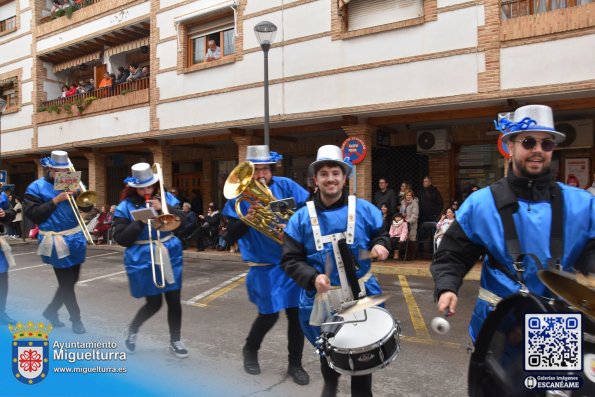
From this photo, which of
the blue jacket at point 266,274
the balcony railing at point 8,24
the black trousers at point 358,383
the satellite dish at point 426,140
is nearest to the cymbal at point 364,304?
the black trousers at point 358,383

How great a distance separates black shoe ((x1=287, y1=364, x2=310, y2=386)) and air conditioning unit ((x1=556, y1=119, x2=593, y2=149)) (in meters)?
9.54

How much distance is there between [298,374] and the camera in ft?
14.0

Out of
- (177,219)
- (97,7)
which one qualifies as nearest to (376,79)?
(177,219)

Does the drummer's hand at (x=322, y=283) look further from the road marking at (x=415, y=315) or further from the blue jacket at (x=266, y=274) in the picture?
the road marking at (x=415, y=315)

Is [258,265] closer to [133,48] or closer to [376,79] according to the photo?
[376,79]

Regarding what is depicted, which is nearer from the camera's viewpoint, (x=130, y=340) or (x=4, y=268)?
(x=130, y=340)

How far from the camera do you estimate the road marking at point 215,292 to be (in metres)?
7.79

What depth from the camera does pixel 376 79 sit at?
11281 mm

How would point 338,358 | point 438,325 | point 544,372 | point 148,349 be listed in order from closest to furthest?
point 544,372
point 438,325
point 338,358
point 148,349

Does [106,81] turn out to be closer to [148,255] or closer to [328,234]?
[148,255]

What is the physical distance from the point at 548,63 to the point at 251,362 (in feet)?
26.7

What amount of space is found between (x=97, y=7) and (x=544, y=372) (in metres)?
19.1

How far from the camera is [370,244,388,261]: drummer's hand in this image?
10.1ft

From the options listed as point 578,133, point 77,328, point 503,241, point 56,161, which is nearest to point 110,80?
point 56,161
